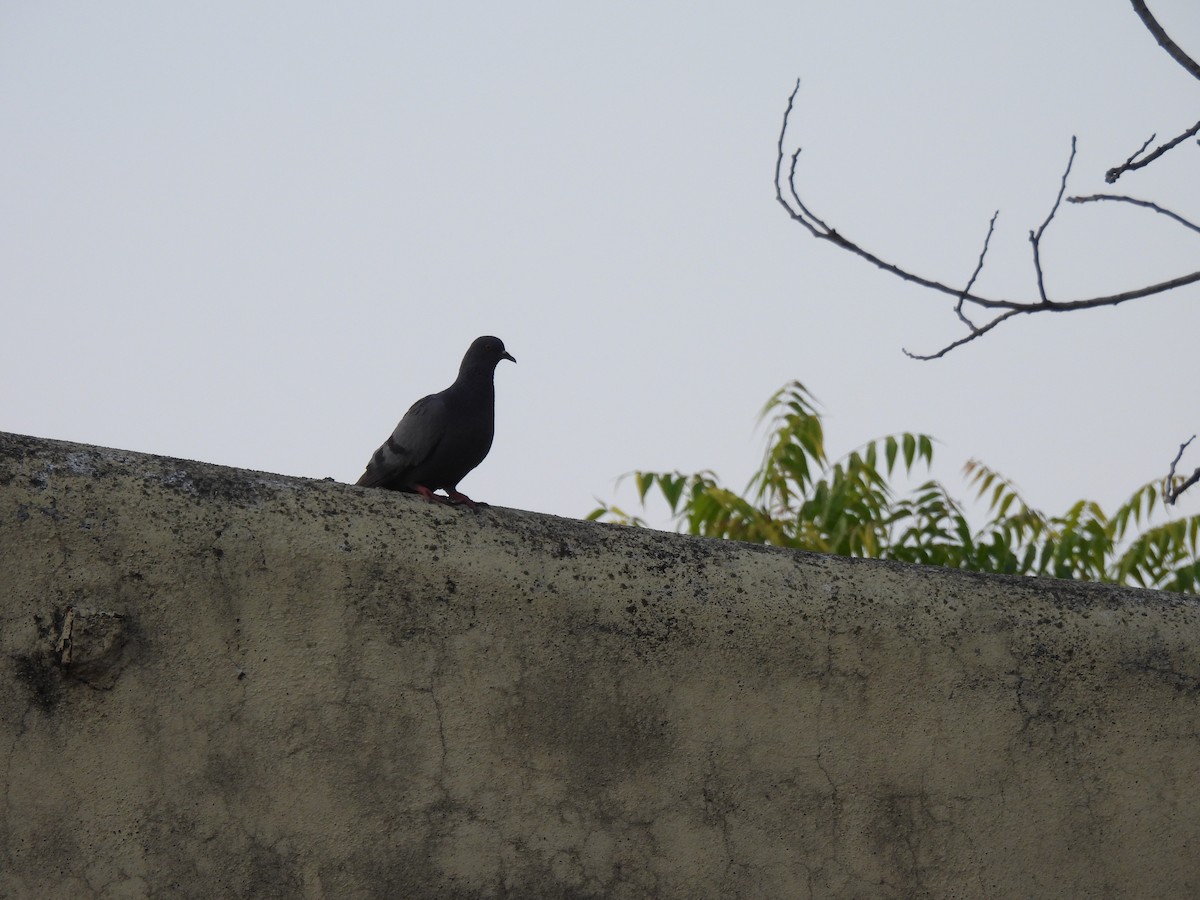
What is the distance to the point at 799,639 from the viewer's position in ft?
9.73

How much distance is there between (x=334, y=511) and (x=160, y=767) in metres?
0.62

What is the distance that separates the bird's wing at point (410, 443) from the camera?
3797mm

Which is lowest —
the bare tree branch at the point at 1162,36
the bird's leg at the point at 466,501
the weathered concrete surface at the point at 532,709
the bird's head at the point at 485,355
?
the weathered concrete surface at the point at 532,709

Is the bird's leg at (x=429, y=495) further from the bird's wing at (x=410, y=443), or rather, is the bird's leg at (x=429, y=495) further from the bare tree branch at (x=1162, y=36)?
the bare tree branch at (x=1162, y=36)

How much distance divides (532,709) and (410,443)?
52.0 inches

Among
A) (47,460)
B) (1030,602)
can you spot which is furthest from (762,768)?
(47,460)

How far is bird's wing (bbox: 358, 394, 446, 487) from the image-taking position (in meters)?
3.80

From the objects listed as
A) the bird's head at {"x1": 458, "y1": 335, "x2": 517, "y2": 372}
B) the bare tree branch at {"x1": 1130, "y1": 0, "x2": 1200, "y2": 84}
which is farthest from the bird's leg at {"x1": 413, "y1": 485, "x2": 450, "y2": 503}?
the bare tree branch at {"x1": 1130, "y1": 0, "x2": 1200, "y2": 84}

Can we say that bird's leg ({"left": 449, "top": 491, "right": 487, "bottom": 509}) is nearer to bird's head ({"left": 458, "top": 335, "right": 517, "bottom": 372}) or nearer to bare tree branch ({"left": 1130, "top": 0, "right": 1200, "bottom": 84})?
bird's head ({"left": 458, "top": 335, "right": 517, "bottom": 372})

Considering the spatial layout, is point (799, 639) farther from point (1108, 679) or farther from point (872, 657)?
point (1108, 679)

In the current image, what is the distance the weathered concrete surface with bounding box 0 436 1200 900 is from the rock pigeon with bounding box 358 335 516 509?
875mm

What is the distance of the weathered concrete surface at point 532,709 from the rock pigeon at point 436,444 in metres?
0.88

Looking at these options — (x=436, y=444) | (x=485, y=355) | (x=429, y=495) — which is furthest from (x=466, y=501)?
(x=485, y=355)

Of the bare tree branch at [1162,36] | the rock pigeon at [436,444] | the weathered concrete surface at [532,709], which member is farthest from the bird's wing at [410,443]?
the bare tree branch at [1162,36]
